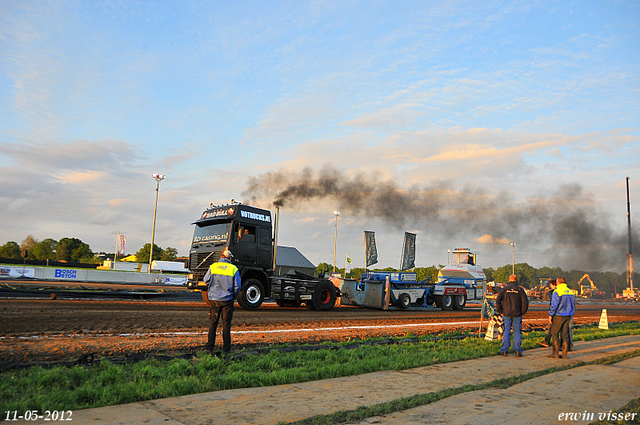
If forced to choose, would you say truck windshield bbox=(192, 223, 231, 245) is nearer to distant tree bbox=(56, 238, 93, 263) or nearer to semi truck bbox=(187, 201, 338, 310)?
semi truck bbox=(187, 201, 338, 310)

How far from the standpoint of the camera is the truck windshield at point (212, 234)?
1664cm

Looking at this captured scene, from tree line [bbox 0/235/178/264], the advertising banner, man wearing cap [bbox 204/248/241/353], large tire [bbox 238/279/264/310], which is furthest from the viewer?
tree line [bbox 0/235/178/264]

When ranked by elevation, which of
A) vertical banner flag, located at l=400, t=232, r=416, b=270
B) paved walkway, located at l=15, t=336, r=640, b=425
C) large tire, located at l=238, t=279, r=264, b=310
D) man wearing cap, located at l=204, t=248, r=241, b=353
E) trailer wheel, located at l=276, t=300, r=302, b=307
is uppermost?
vertical banner flag, located at l=400, t=232, r=416, b=270

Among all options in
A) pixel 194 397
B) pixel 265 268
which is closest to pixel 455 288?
pixel 265 268

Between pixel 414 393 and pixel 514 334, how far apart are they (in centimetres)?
490

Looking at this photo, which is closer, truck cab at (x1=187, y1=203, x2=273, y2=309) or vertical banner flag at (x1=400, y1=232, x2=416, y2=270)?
truck cab at (x1=187, y1=203, x2=273, y2=309)

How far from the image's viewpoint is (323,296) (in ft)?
65.0

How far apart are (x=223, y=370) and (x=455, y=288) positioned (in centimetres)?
2170

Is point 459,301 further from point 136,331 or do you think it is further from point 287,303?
point 136,331

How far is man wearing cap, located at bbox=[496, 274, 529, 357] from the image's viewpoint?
30.8 ft

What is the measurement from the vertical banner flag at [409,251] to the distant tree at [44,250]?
130811 mm

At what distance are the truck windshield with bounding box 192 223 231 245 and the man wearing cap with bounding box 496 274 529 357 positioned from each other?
404 inches

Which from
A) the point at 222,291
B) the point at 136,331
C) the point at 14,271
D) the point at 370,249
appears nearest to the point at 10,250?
the point at 14,271

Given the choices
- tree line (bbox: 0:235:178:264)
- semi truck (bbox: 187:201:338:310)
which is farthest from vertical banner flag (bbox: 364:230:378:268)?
tree line (bbox: 0:235:178:264)
